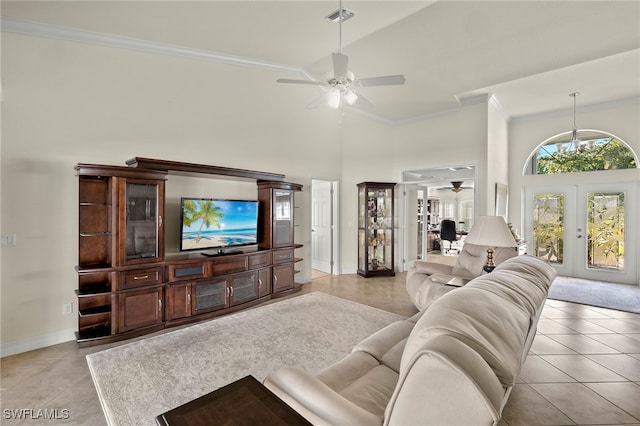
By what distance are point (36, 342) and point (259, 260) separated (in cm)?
249

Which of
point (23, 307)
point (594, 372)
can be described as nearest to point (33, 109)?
point (23, 307)

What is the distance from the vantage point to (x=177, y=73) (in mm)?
3943

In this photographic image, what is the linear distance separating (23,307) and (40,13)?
9.76 feet

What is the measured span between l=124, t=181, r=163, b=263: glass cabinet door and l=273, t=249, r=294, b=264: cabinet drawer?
66.3 inches

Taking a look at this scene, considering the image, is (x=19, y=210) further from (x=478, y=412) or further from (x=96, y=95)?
(x=478, y=412)

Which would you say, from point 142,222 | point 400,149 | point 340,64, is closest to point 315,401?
point 340,64

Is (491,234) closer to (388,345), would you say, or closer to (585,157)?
(388,345)

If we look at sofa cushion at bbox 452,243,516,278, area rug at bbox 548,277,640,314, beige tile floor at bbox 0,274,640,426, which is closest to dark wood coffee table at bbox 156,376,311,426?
beige tile floor at bbox 0,274,640,426

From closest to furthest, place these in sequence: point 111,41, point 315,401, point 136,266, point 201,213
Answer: point 315,401 → point 136,266 → point 111,41 → point 201,213

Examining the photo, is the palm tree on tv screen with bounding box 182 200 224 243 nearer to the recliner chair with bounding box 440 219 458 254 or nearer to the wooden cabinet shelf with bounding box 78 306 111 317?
the wooden cabinet shelf with bounding box 78 306 111 317

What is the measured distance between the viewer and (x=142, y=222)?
334 centimetres

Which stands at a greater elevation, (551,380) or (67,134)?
(67,134)

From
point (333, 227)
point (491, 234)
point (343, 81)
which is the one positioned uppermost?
point (343, 81)

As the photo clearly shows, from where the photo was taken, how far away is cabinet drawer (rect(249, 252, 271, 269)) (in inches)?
166
